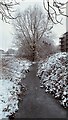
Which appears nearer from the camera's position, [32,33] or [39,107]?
[39,107]

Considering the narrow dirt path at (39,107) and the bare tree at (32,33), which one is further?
the bare tree at (32,33)

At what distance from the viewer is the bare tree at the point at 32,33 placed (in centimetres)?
3219

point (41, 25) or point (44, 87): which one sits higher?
point (41, 25)

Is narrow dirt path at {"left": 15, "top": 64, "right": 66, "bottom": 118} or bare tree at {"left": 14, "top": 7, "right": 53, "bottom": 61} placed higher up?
bare tree at {"left": 14, "top": 7, "right": 53, "bottom": 61}

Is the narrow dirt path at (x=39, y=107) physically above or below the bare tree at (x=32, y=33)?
below

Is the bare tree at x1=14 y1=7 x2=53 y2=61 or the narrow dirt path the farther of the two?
the bare tree at x1=14 y1=7 x2=53 y2=61

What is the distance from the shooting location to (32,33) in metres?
33.0

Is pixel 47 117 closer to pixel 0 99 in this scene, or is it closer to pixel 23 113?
pixel 23 113

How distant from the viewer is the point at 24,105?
9.33 metres

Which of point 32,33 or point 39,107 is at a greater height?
point 32,33

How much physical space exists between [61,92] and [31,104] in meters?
1.98

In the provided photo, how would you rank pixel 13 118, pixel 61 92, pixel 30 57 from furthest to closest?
pixel 30 57 < pixel 61 92 < pixel 13 118

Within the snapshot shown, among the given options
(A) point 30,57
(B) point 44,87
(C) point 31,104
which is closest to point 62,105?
(C) point 31,104

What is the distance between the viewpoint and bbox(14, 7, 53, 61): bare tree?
106 feet
